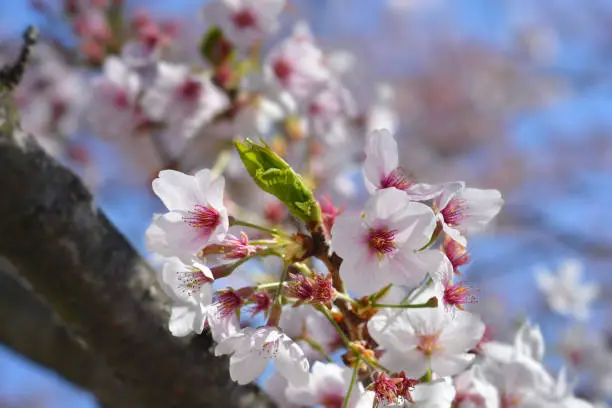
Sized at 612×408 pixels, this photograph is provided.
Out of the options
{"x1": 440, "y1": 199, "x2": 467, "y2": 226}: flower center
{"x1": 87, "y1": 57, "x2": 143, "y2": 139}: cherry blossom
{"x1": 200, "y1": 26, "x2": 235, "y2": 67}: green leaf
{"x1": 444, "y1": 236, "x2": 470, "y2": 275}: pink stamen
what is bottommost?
{"x1": 444, "y1": 236, "x2": 470, "y2": 275}: pink stamen

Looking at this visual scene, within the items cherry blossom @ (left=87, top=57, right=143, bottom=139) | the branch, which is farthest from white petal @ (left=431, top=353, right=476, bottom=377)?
cherry blossom @ (left=87, top=57, right=143, bottom=139)

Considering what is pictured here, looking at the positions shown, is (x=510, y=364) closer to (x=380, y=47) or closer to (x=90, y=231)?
(x=90, y=231)

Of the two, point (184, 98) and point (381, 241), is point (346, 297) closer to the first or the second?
point (381, 241)

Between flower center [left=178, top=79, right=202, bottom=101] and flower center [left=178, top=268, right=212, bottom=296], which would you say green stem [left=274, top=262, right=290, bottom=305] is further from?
flower center [left=178, top=79, right=202, bottom=101]

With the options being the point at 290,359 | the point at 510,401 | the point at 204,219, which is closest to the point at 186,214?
the point at 204,219

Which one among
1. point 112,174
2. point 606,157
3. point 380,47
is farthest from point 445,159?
point 112,174

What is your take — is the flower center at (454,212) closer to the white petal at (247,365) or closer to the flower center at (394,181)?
the flower center at (394,181)

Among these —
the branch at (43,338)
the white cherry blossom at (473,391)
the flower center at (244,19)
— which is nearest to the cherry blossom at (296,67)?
the flower center at (244,19)

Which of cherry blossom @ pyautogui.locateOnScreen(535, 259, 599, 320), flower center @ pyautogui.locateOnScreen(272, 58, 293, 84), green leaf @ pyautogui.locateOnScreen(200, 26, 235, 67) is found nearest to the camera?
green leaf @ pyautogui.locateOnScreen(200, 26, 235, 67)
